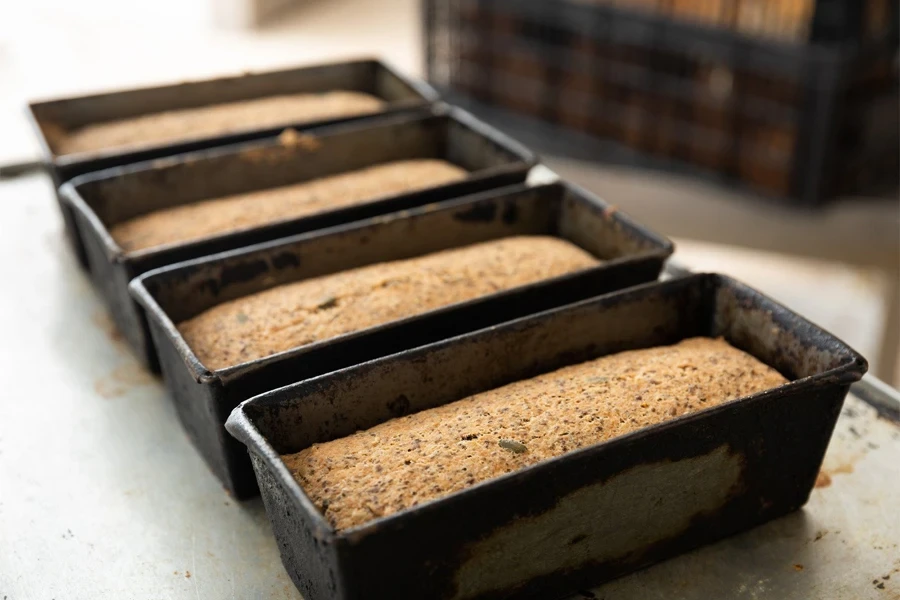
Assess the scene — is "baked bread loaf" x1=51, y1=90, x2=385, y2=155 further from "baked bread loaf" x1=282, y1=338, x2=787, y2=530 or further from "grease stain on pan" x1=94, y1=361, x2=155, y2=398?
"baked bread loaf" x1=282, y1=338, x2=787, y2=530

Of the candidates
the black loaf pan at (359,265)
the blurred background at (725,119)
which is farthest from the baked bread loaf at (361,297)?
the blurred background at (725,119)

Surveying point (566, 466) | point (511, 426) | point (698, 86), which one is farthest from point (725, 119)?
point (566, 466)

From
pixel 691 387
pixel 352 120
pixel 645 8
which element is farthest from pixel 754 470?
pixel 645 8

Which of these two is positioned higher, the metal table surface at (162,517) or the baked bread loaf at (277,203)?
the baked bread loaf at (277,203)

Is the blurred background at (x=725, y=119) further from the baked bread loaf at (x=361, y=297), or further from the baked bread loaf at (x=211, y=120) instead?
the baked bread loaf at (x=361, y=297)

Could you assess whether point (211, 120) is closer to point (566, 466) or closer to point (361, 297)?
point (361, 297)

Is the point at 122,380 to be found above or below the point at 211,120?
below
